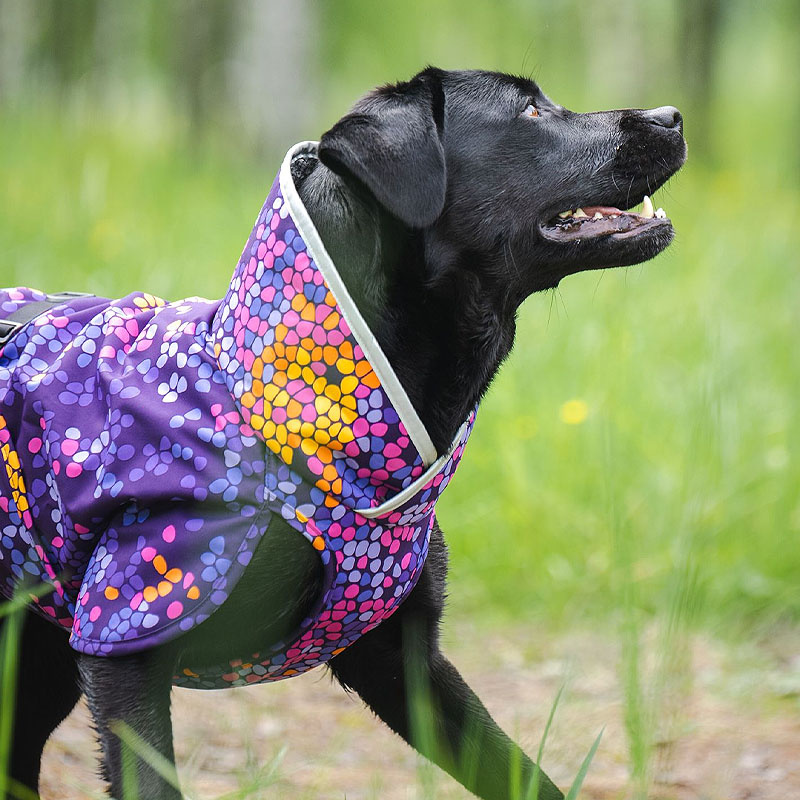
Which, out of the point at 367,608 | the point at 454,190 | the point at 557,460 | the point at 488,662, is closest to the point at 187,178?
the point at 557,460

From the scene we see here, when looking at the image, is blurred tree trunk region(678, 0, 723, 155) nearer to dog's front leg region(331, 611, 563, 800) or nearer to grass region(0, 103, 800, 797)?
grass region(0, 103, 800, 797)

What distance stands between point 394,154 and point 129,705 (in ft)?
3.67

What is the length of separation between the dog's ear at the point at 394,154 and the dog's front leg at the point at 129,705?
0.93 m

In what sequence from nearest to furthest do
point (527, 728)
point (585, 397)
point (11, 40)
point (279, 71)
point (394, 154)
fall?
point (394, 154) → point (527, 728) → point (585, 397) → point (279, 71) → point (11, 40)

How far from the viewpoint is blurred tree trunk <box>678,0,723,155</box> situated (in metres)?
12.8

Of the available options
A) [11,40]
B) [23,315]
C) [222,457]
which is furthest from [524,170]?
[11,40]

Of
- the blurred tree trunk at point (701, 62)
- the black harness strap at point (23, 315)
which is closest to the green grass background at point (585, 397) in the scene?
the black harness strap at point (23, 315)

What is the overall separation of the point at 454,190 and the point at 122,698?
1210 mm

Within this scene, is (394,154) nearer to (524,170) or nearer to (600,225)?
(524,170)

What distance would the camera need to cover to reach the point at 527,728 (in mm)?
2990

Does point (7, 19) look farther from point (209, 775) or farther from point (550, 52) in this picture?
point (550, 52)

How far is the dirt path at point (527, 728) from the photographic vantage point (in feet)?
8.70

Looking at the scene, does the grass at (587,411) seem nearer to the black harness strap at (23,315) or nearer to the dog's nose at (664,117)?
the dog's nose at (664,117)

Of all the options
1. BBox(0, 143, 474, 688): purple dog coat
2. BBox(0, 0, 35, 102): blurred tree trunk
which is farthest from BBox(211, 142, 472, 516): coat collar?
BBox(0, 0, 35, 102): blurred tree trunk
